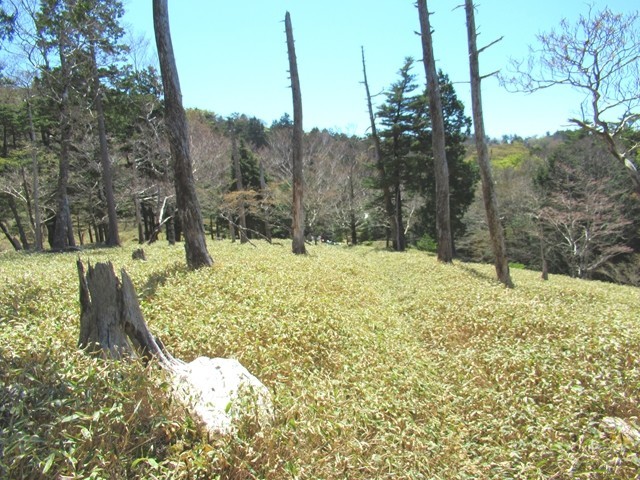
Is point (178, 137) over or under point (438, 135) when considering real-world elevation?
under

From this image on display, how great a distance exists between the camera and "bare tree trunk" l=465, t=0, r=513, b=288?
1138 cm

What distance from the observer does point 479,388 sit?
187 inches

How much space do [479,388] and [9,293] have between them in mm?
7512

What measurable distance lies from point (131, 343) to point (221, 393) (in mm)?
1290

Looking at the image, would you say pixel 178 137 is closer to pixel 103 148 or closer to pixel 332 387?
pixel 332 387

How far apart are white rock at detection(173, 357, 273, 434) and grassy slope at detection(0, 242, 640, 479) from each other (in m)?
0.17

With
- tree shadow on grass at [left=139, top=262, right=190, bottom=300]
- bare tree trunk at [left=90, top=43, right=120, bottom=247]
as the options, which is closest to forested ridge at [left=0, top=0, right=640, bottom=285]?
bare tree trunk at [left=90, top=43, right=120, bottom=247]

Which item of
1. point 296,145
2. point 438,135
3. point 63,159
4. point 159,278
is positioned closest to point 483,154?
point 438,135

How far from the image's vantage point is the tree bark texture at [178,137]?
9055mm

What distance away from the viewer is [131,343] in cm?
411

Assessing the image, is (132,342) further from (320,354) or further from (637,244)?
(637,244)

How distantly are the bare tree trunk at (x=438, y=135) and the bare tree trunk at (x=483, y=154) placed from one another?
10.2 feet

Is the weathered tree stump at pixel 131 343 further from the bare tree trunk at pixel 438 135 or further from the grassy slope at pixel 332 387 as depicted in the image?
the bare tree trunk at pixel 438 135

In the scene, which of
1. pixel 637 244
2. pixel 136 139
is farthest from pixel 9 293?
pixel 637 244
